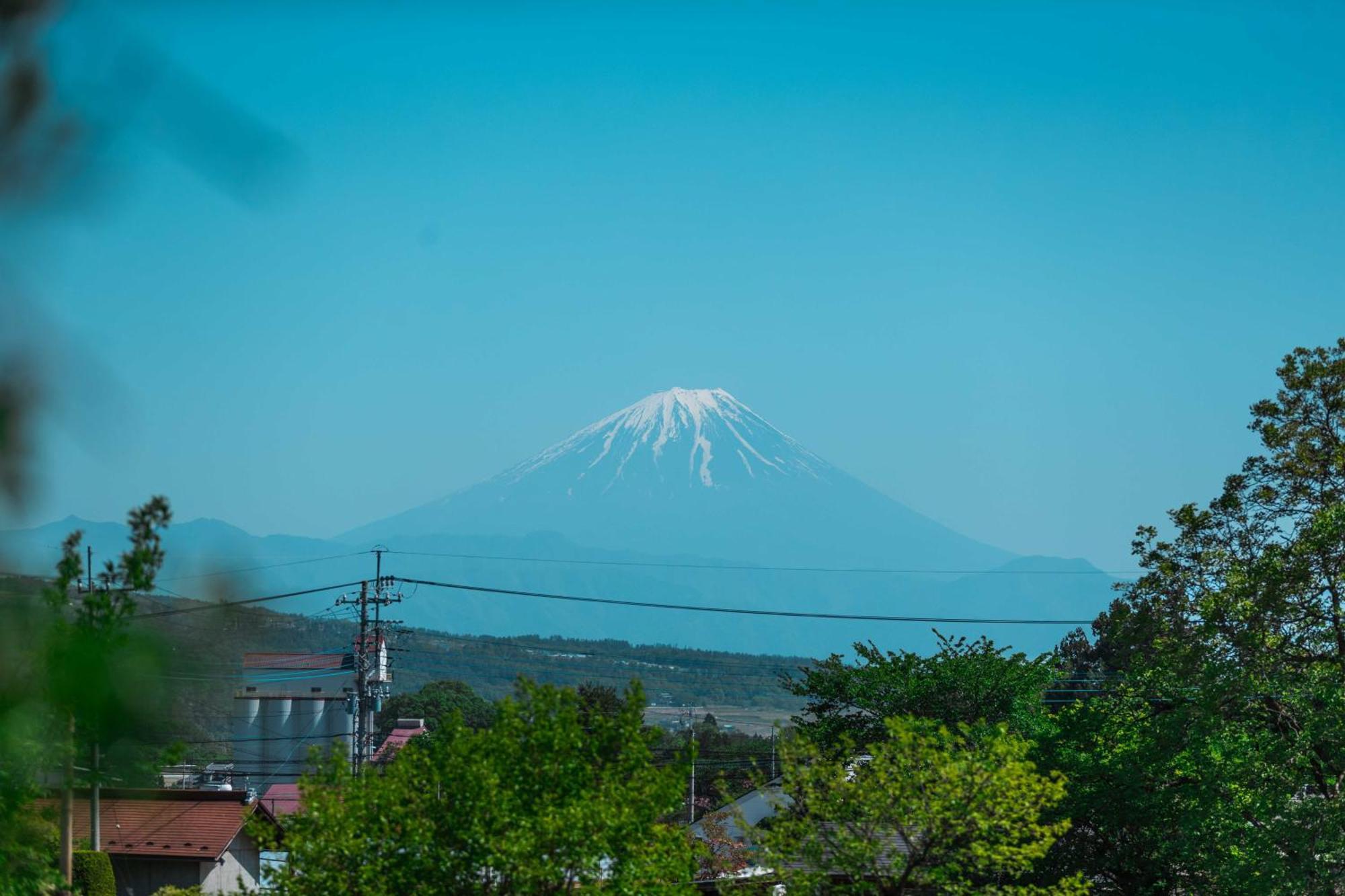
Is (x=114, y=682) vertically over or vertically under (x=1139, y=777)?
over

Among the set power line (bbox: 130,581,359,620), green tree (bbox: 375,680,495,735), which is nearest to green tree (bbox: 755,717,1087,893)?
power line (bbox: 130,581,359,620)

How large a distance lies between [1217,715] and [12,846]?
17538mm

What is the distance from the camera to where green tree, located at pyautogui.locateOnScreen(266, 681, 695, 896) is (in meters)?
11.8

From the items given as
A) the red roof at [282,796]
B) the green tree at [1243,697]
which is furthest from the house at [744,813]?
the red roof at [282,796]

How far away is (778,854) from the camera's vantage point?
543 inches

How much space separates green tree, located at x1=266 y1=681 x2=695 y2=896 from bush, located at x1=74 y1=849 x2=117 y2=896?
1302 cm

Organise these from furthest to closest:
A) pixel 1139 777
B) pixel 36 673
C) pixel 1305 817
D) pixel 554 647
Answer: pixel 554 647
pixel 1139 777
pixel 1305 817
pixel 36 673

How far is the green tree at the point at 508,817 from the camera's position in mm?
11805

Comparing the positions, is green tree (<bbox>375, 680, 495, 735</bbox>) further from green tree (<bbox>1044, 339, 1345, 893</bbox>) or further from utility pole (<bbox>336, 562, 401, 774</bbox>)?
green tree (<bbox>1044, 339, 1345, 893</bbox>)

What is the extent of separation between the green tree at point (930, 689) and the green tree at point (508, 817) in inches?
739

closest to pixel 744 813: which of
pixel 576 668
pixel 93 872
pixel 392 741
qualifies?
pixel 93 872

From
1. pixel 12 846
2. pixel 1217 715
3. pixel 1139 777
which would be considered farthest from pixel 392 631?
pixel 12 846

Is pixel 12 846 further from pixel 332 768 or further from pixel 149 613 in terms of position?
pixel 332 768

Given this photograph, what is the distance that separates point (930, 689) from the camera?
1255 inches
